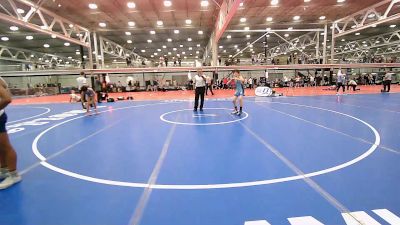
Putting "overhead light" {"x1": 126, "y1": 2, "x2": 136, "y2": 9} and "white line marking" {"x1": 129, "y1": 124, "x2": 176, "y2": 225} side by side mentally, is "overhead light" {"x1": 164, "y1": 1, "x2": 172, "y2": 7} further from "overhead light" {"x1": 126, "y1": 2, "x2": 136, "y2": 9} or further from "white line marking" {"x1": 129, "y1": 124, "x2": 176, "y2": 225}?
"white line marking" {"x1": 129, "y1": 124, "x2": 176, "y2": 225}

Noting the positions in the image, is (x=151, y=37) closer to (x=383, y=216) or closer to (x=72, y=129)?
(x=72, y=129)

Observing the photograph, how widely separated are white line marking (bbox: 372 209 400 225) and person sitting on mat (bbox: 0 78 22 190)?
15.4ft

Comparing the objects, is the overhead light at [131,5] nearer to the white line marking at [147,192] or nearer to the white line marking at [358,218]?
the white line marking at [147,192]

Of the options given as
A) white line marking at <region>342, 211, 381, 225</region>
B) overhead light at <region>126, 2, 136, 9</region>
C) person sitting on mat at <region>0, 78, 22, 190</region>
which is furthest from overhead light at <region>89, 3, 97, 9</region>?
white line marking at <region>342, 211, 381, 225</region>

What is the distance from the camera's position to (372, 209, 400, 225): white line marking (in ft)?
8.19

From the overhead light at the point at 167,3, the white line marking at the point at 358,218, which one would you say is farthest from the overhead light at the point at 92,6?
the white line marking at the point at 358,218

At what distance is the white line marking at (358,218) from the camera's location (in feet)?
8.16

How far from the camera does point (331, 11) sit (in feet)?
71.6

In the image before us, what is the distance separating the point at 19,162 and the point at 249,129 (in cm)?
529

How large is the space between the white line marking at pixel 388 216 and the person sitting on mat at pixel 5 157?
4.70 metres

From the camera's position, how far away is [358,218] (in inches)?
101

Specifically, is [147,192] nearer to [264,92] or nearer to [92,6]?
[264,92]

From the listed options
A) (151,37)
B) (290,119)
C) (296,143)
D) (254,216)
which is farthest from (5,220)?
(151,37)

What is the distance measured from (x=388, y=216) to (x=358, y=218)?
329 millimetres
